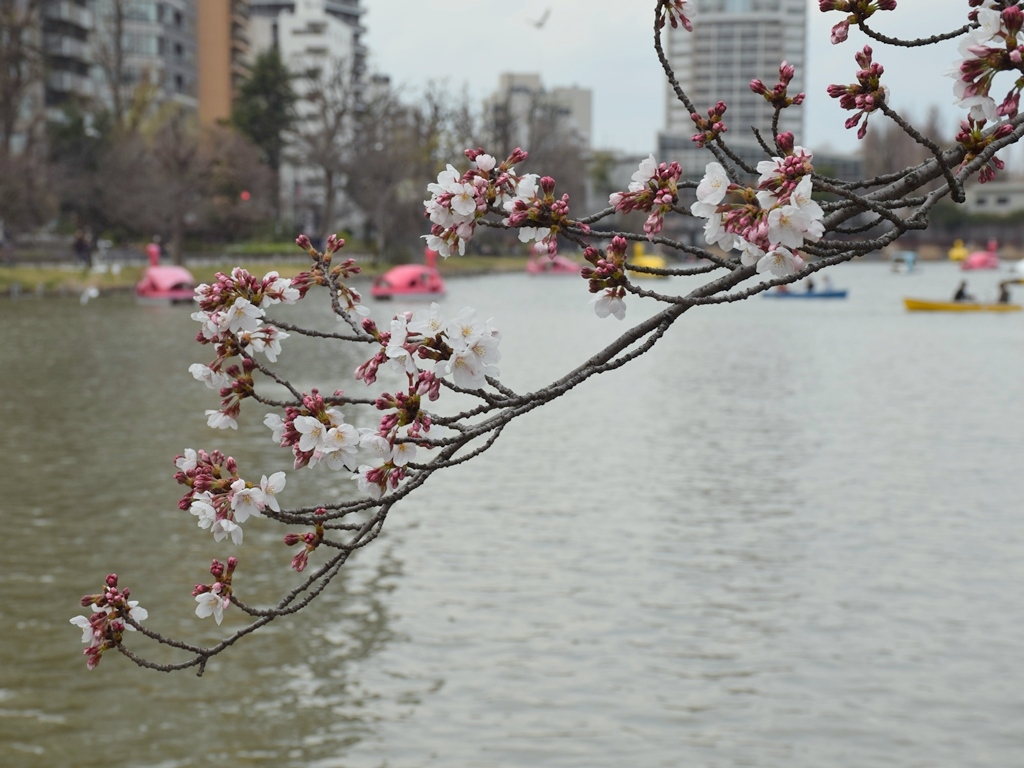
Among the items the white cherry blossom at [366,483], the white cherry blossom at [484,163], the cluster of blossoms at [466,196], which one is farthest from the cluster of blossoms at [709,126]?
the white cherry blossom at [366,483]

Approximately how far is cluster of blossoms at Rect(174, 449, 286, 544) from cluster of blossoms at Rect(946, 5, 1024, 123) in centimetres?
199

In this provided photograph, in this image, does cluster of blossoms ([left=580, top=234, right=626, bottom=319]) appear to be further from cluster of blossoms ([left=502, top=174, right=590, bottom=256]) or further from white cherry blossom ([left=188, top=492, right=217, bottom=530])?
white cherry blossom ([left=188, top=492, right=217, bottom=530])

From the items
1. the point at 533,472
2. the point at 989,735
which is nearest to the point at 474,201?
the point at 989,735

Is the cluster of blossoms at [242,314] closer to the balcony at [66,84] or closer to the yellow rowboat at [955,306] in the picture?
the yellow rowboat at [955,306]

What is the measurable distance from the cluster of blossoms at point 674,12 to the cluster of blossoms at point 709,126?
0.31 m

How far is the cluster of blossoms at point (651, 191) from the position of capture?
3443 mm

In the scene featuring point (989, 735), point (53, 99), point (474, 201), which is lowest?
point (989, 735)

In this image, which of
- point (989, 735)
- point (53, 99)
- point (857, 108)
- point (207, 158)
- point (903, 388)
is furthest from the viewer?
point (53, 99)

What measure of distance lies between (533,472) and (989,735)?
10224 millimetres

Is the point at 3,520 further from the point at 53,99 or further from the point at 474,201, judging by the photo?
the point at 53,99

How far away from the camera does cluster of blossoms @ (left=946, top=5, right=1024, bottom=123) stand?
278 centimetres

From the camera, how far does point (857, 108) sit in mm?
3342

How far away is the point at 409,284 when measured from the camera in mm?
56875

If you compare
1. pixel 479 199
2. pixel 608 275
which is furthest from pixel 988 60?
→ pixel 479 199
